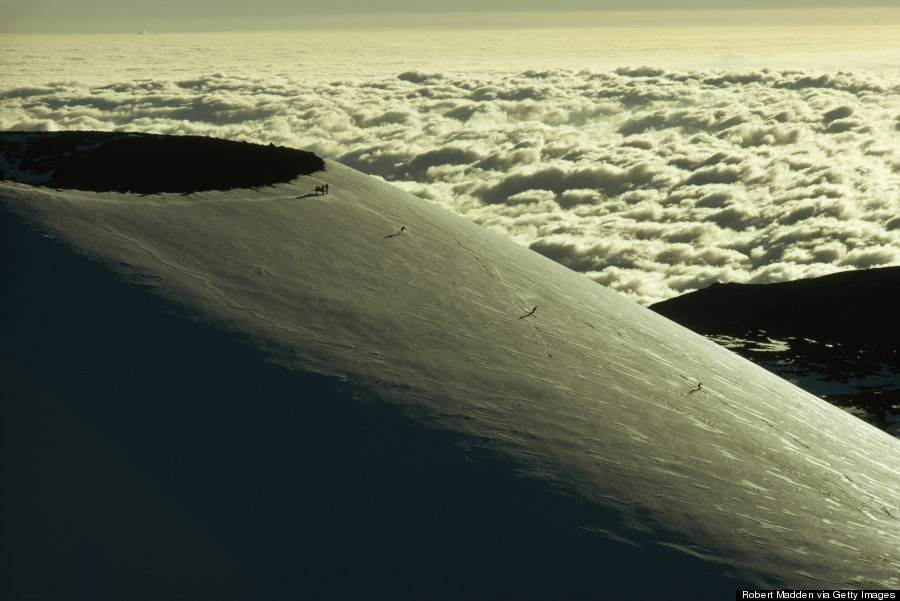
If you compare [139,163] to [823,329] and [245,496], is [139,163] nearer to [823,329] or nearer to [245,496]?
[245,496]

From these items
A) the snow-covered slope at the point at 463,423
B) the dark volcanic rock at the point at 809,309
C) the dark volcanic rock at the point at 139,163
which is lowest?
the dark volcanic rock at the point at 809,309

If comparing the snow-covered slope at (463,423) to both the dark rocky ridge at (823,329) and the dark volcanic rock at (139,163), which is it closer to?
the dark volcanic rock at (139,163)

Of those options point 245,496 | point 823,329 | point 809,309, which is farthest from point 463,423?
point 809,309

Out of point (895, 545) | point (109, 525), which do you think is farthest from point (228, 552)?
point (895, 545)

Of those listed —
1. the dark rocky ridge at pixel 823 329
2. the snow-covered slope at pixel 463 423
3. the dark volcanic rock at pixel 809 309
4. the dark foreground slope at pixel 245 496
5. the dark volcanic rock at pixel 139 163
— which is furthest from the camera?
the dark volcanic rock at pixel 809 309

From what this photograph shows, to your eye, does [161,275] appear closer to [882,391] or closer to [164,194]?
[164,194]

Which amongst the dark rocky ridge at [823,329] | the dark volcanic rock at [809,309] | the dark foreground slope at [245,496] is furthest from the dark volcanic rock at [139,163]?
the dark volcanic rock at [809,309]

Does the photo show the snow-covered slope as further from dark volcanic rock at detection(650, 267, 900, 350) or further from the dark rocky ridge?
dark volcanic rock at detection(650, 267, 900, 350)
